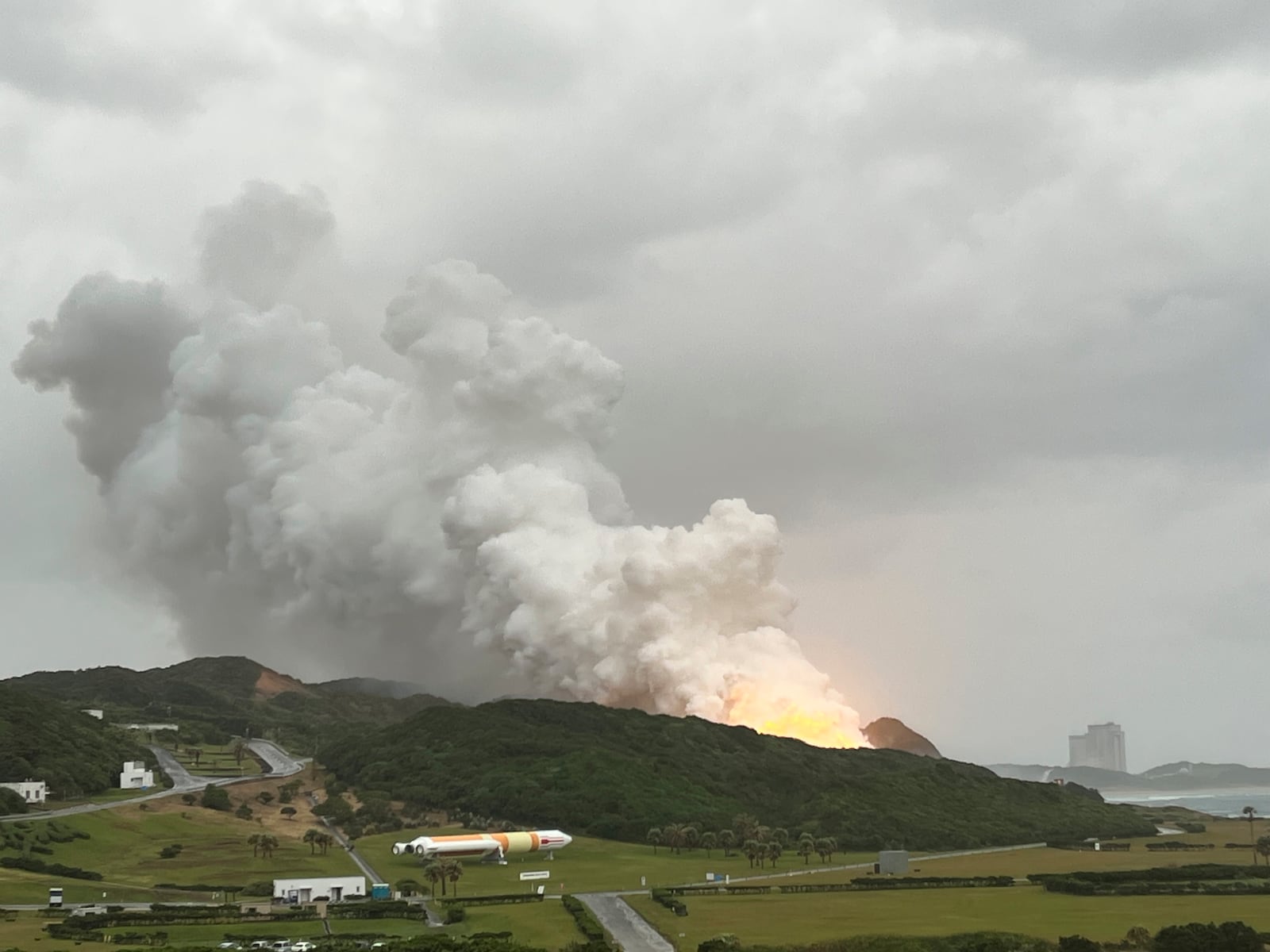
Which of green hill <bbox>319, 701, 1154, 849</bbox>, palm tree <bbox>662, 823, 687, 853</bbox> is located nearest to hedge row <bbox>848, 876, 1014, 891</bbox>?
palm tree <bbox>662, 823, 687, 853</bbox>

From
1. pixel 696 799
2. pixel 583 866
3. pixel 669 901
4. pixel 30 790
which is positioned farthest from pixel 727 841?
pixel 30 790

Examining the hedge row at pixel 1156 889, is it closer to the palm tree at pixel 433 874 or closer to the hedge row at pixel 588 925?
the hedge row at pixel 588 925

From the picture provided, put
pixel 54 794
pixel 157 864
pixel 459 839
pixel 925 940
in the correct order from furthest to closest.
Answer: pixel 54 794 < pixel 459 839 < pixel 157 864 < pixel 925 940

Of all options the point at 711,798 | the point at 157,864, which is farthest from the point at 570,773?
the point at 157,864

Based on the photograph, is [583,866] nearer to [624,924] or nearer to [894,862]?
[894,862]

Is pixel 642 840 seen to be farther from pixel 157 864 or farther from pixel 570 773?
pixel 157 864

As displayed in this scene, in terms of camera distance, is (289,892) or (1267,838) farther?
(1267,838)
